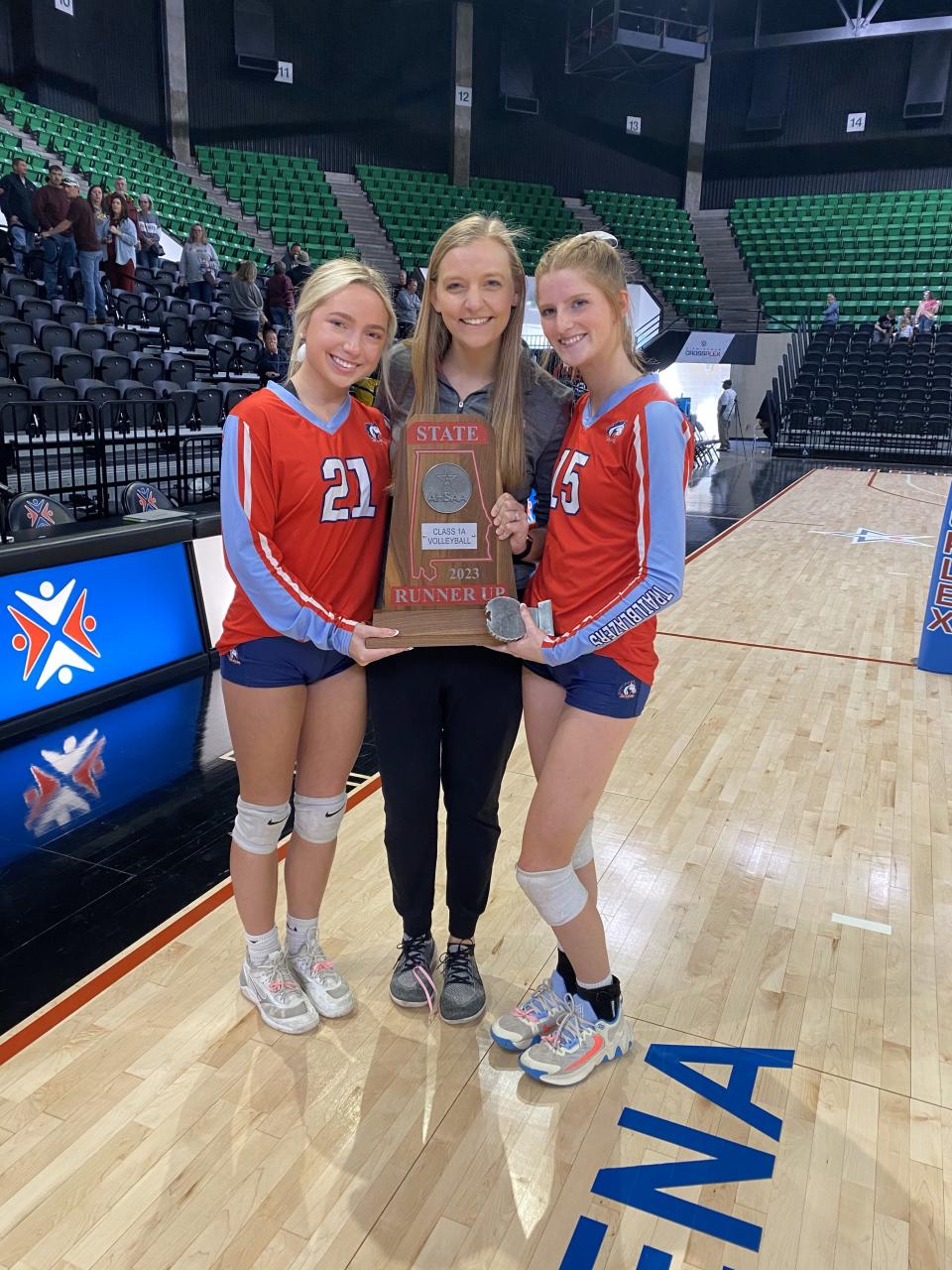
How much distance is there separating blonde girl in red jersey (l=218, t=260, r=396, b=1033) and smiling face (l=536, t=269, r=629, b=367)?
0.36 meters

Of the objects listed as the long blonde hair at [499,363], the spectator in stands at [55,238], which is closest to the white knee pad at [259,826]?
A: the long blonde hair at [499,363]

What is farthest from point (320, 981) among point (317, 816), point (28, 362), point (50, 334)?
point (50, 334)

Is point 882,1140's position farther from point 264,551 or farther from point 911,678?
point 911,678

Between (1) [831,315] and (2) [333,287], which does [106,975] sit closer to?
(2) [333,287]

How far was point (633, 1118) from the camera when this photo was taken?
6.10 feet

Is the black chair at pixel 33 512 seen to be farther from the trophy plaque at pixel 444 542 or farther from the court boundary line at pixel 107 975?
the trophy plaque at pixel 444 542

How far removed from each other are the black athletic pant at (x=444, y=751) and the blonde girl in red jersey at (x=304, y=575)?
0.37ft

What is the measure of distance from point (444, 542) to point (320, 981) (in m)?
1.11

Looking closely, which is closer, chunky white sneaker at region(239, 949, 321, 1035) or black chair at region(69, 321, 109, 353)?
chunky white sneaker at region(239, 949, 321, 1035)

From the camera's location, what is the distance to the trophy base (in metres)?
1.69

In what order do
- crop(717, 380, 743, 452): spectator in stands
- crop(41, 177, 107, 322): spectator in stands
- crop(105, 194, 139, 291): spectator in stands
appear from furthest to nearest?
crop(717, 380, 743, 452): spectator in stands → crop(105, 194, 139, 291): spectator in stands → crop(41, 177, 107, 322): spectator in stands

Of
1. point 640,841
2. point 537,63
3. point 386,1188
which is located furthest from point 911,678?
point 537,63

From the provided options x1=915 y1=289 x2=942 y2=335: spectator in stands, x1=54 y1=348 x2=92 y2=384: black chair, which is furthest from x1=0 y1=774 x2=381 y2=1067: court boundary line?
x1=915 y1=289 x2=942 y2=335: spectator in stands

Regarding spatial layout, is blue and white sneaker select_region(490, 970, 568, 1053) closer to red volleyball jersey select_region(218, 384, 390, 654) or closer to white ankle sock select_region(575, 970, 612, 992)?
white ankle sock select_region(575, 970, 612, 992)
